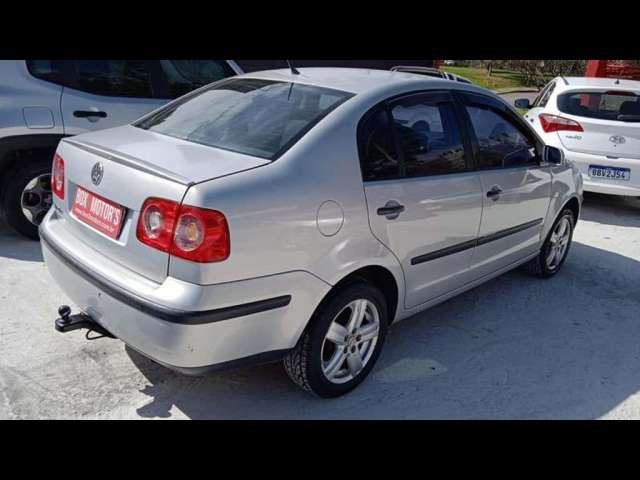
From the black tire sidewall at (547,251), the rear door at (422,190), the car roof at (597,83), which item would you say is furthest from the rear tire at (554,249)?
the car roof at (597,83)

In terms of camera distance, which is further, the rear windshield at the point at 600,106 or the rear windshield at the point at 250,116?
the rear windshield at the point at 600,106

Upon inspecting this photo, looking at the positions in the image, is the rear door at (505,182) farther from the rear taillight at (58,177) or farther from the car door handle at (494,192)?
the rear taillight at (58,177)

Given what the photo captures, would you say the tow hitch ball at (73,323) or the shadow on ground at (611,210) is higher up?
the tow hitch ball at (73,323)

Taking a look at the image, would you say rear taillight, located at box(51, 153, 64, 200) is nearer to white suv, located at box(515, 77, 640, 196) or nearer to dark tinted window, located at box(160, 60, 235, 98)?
dark tinted window, located at box(160, 60, 235, 98)

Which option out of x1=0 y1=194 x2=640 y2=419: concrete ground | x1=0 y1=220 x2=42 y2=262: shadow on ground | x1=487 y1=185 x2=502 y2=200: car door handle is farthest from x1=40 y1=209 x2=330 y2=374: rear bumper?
x1=0 y1=220 x2=42 y2=262: shadow on ground

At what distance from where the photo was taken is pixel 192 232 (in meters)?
2.27

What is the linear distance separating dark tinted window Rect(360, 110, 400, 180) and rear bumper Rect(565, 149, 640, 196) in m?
4.47

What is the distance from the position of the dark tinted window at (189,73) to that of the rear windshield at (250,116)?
1823 mm

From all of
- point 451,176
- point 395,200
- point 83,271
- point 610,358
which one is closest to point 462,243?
point 451,176

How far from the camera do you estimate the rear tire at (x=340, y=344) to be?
109 inches

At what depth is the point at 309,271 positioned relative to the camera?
257cm

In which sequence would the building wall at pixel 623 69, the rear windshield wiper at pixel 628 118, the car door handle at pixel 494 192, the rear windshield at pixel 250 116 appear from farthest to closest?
the building wall at pixel 623 69
the rear windshield wiper at pixel 628 118
the car door handle at pixel 494 192
the rear windshield at pixel 250 116

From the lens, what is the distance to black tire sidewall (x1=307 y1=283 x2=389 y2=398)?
9.01ft

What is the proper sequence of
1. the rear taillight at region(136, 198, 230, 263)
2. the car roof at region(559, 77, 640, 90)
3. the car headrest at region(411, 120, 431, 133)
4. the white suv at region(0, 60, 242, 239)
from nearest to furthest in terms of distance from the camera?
the rear taillight at region(136, 198, 230, 263), the car headrest at region(411, 120, 431, 133), the white suv at region(0, 60, 242, 239), the car roof at region(559, 77, 640, 90)
